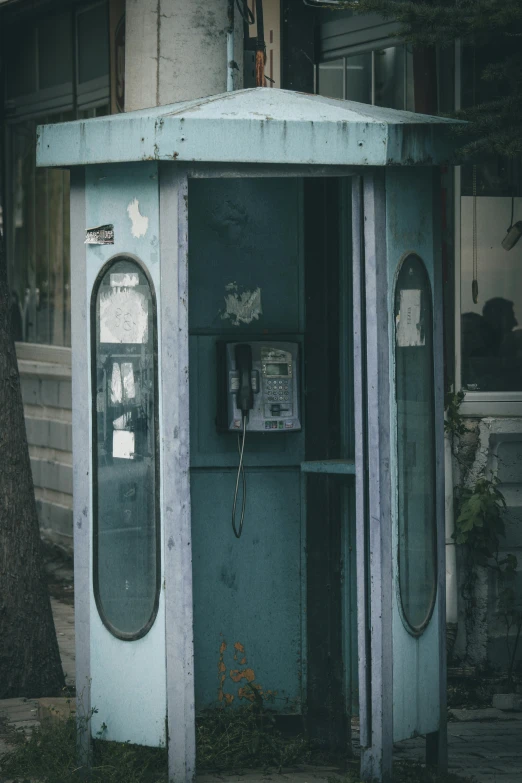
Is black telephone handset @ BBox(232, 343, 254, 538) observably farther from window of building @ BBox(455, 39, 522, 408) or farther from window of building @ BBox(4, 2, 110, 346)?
window of building @ BBox(4, 2, 110, 346)

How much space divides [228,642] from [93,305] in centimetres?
164

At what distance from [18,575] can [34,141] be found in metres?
5.32

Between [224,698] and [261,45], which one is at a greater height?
[261,45]

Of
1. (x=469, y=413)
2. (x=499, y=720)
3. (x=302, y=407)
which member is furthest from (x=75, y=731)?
(x=469, y=413)

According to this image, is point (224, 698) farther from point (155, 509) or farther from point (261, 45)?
point (261, 45)

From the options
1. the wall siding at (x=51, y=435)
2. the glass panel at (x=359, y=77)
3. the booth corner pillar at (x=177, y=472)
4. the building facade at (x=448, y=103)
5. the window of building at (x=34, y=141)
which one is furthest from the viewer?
the wall siding at (x=51, y=435)

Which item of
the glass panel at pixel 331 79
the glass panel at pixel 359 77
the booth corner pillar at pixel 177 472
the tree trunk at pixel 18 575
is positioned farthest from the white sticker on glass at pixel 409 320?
the glass panel at pixel 331 79

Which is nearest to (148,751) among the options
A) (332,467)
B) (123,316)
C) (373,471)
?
(332,467)

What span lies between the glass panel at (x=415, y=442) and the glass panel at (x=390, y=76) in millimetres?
2409

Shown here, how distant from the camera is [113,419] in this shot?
5.05 meters

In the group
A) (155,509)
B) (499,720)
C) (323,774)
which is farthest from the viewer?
(499,720)

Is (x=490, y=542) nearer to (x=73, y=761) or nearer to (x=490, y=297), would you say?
(x=490, y=297)

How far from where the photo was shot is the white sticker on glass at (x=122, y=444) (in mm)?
5000

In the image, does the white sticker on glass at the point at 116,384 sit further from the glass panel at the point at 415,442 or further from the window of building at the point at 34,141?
the window of building at the point at 34,141
